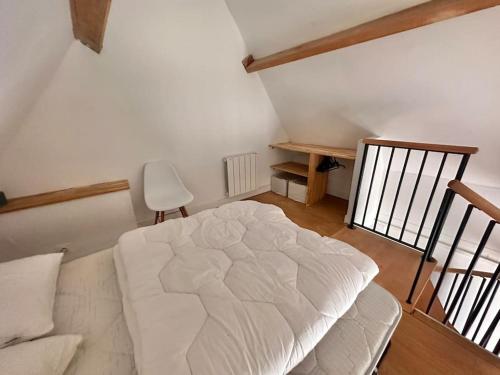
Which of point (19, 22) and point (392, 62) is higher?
point (392, 62)

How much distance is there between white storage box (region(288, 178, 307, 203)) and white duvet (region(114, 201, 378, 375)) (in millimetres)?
1804

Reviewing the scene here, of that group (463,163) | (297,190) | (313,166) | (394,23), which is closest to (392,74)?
(394,23)

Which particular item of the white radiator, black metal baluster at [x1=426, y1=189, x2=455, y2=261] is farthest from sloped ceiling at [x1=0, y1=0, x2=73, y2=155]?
black metal baluster at [x1=426, y1=189, x2=455, y2=261]

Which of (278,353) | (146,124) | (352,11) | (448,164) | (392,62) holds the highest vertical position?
(352,11)

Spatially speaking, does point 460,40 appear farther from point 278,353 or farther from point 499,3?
point 278,353

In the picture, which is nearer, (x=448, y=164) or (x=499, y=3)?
(x=499, y=3)

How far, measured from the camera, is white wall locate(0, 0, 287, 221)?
5.51 feet

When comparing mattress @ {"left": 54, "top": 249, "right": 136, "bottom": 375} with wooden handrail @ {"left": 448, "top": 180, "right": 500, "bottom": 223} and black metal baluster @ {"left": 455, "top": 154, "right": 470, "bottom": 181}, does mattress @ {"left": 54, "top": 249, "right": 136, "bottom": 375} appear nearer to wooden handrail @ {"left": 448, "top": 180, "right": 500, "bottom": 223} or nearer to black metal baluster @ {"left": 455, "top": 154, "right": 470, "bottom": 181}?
wooden handrail @ {"left": 448, "top": 180, "right": 500, "bottom": 223}

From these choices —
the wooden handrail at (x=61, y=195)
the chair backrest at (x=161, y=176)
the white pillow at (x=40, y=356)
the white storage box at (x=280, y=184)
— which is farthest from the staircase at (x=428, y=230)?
the wooden handrail at (x=61, y=195)

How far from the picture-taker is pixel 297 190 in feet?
10.4

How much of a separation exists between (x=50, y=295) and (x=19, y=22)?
3.42 ft

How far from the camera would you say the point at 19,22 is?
65cm

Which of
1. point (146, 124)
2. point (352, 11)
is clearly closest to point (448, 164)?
point (352, 11)

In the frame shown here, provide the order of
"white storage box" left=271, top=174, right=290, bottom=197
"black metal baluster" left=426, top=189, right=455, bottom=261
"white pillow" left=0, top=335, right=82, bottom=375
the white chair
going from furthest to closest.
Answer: "white storage box" left=271, top=174, right=290, bottom=197 → the white chair → "black metal baluster" left=426, top=189, right=455, bottom=261 → "white pillow" left=0, top=335, right=82, bottom=375
